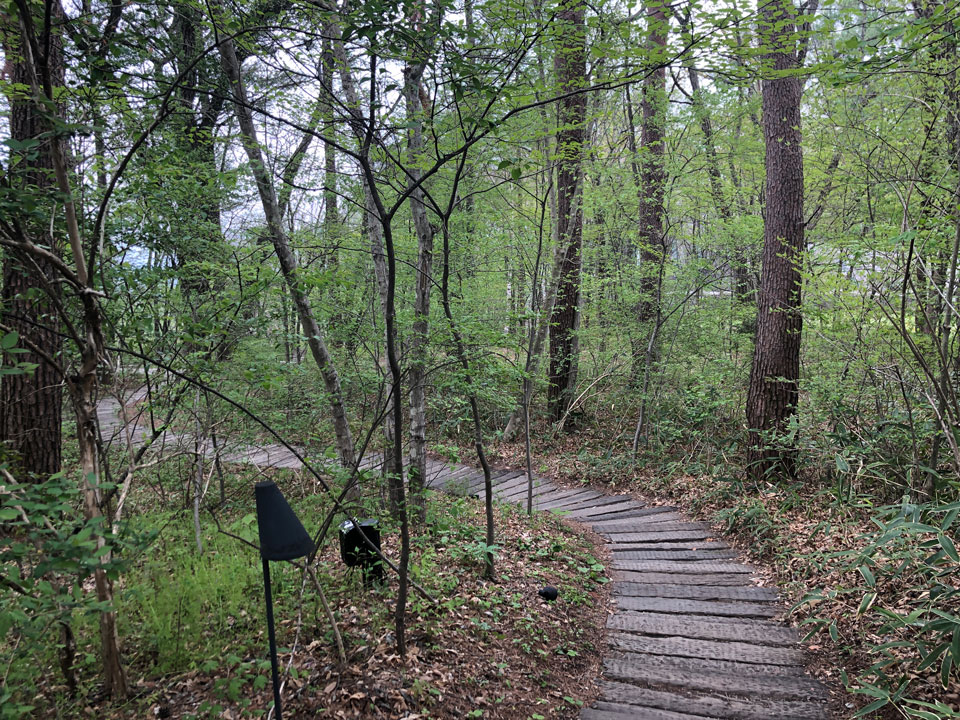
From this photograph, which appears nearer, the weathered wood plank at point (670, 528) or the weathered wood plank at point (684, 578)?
the weathered wood plank at point (684, 578)

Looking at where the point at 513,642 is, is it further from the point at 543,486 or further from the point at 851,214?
the point at 851,214

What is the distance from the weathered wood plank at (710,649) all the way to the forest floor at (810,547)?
163mm

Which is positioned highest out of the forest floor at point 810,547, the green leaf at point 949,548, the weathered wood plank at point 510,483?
the green leaf at point 949,548

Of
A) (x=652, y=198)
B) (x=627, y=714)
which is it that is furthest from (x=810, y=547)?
(x=652, y=198)

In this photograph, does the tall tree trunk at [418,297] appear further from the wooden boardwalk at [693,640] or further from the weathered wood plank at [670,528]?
the weathered wood plank at [670,528]

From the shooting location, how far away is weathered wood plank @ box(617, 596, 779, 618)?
404cm

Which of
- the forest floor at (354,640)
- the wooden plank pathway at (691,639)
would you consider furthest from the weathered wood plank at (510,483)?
the forest floor at (354,640)

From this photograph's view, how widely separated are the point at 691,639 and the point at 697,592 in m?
0.76

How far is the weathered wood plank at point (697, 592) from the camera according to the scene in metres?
4.27

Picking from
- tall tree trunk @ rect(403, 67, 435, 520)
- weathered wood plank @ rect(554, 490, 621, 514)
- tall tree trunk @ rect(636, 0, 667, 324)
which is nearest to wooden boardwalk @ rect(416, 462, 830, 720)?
weathered wood plank @ rect(554, 490, 621, 514)

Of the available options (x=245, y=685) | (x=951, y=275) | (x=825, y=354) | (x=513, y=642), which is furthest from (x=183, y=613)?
(x=825, y=354)

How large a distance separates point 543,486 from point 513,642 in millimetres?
4504

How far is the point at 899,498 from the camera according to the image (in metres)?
4.50

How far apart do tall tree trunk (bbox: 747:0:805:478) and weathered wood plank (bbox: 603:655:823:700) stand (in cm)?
309
